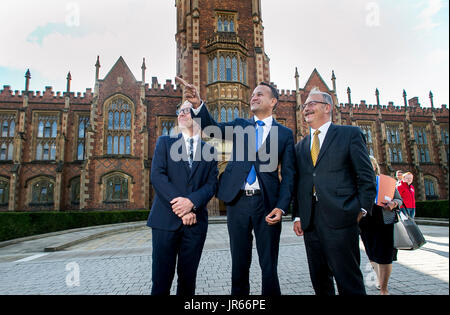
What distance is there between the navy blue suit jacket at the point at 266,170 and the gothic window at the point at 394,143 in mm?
30628

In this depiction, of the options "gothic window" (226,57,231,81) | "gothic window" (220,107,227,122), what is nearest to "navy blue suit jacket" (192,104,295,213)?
"gothic window" (220,107,227,122)

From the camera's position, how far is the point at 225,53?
20.0 m

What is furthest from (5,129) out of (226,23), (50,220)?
(226,23)

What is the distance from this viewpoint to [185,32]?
22828mm

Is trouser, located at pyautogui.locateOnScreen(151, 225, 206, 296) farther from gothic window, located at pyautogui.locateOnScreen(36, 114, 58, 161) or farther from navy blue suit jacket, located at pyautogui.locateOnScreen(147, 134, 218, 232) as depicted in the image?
gothic window, located at pyautogui.locateOnScreen(36, 114, 58, 161)

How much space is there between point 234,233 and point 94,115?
21.5 m

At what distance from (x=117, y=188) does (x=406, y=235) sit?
66.3 ft

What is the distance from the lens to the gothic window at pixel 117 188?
19.8m

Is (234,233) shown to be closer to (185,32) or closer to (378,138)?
(185,32)

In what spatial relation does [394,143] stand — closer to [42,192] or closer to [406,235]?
[406,235]

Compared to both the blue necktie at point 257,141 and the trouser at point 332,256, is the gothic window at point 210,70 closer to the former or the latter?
the blue necktie at point 257,141

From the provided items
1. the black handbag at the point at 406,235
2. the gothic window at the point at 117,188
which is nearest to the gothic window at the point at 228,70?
the gothic window at the point at 117,188
